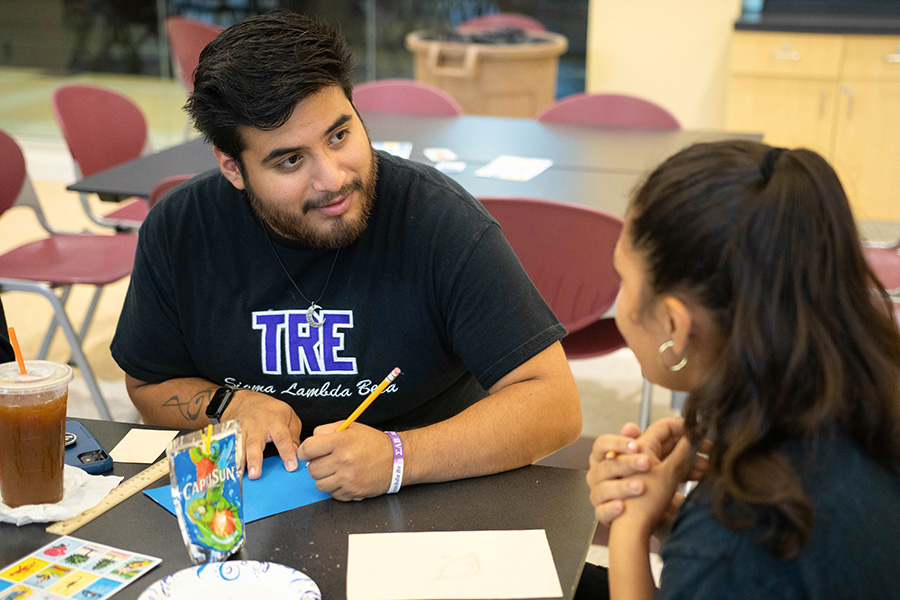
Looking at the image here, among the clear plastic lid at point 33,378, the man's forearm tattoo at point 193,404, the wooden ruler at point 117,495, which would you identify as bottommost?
the man's forearm tattoo at point 193,404

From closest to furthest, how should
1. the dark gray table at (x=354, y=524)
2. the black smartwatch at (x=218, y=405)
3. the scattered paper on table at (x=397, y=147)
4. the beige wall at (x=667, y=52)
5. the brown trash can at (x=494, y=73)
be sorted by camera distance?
the dark gray table at (x=354, y=524)
the black smartwatch at (x=218, y=405)
the scattered paper on table at (x=397, y=147)
the brown trash can at (x=494, y=73)
the beige wall at (x=667, y=52)

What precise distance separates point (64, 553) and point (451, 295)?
2.12 ft

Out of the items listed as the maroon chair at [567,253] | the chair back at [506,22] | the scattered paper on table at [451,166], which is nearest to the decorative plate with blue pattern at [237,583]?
the maroon chair at [567,253]

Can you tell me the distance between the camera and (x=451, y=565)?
3.34 feet

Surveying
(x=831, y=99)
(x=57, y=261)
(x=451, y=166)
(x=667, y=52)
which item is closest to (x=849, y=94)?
(x=831, y=99)

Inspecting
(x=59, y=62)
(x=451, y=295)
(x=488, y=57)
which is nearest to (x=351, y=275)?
(x=451, y=295)

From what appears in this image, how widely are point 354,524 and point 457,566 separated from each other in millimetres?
149

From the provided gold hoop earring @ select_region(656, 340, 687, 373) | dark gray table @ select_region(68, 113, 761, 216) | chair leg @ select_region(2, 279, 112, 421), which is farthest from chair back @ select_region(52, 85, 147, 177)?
gold hoop earring @ select_region(656, 340, 687, 373)

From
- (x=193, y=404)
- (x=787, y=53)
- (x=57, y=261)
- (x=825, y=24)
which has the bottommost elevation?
(x=57, y=261)

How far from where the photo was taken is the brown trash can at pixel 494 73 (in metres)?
4.66

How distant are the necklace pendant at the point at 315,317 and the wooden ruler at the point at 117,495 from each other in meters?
0.30

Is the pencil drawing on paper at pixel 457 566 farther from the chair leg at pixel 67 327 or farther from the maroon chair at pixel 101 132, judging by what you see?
the maroon chair at pixel 101 132

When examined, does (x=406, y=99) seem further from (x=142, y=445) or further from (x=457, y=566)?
(x=457, y=566)

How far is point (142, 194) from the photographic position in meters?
2.51
